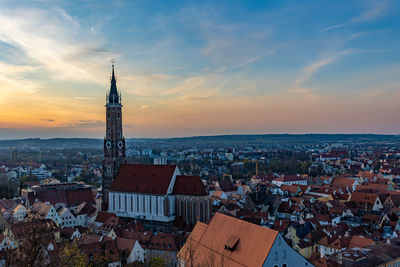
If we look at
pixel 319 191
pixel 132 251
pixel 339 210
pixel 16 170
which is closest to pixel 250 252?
pixel 132 251

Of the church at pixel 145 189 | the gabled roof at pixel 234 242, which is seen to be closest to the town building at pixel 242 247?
the gabled roof at pixel 234 242

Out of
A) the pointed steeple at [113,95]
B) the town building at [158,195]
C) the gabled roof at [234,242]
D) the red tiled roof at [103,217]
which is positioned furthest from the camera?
the pointed steeple at [113,95]

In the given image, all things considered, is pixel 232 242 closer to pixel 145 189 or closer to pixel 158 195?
pixel 158 195

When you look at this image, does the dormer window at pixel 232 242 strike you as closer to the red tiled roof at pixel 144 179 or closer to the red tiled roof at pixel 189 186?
the red tiled roof at pixel 189 186

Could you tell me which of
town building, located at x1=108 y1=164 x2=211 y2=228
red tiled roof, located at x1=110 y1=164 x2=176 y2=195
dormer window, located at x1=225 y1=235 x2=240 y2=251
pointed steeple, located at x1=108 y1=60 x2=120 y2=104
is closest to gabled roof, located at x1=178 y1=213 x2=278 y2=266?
dormer window, located at x1=225 y1=235 x2=240 y2=251

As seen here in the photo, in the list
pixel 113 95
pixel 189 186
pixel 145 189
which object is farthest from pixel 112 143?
pixel 189 186

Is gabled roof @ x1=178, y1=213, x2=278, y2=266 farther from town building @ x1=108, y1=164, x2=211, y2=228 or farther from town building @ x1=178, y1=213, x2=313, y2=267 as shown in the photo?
town building @ x1=108, y1=164, x2=211, y2=228

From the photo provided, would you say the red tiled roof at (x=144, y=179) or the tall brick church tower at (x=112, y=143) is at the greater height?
the tall brick church tower at (x=112, y=143)
